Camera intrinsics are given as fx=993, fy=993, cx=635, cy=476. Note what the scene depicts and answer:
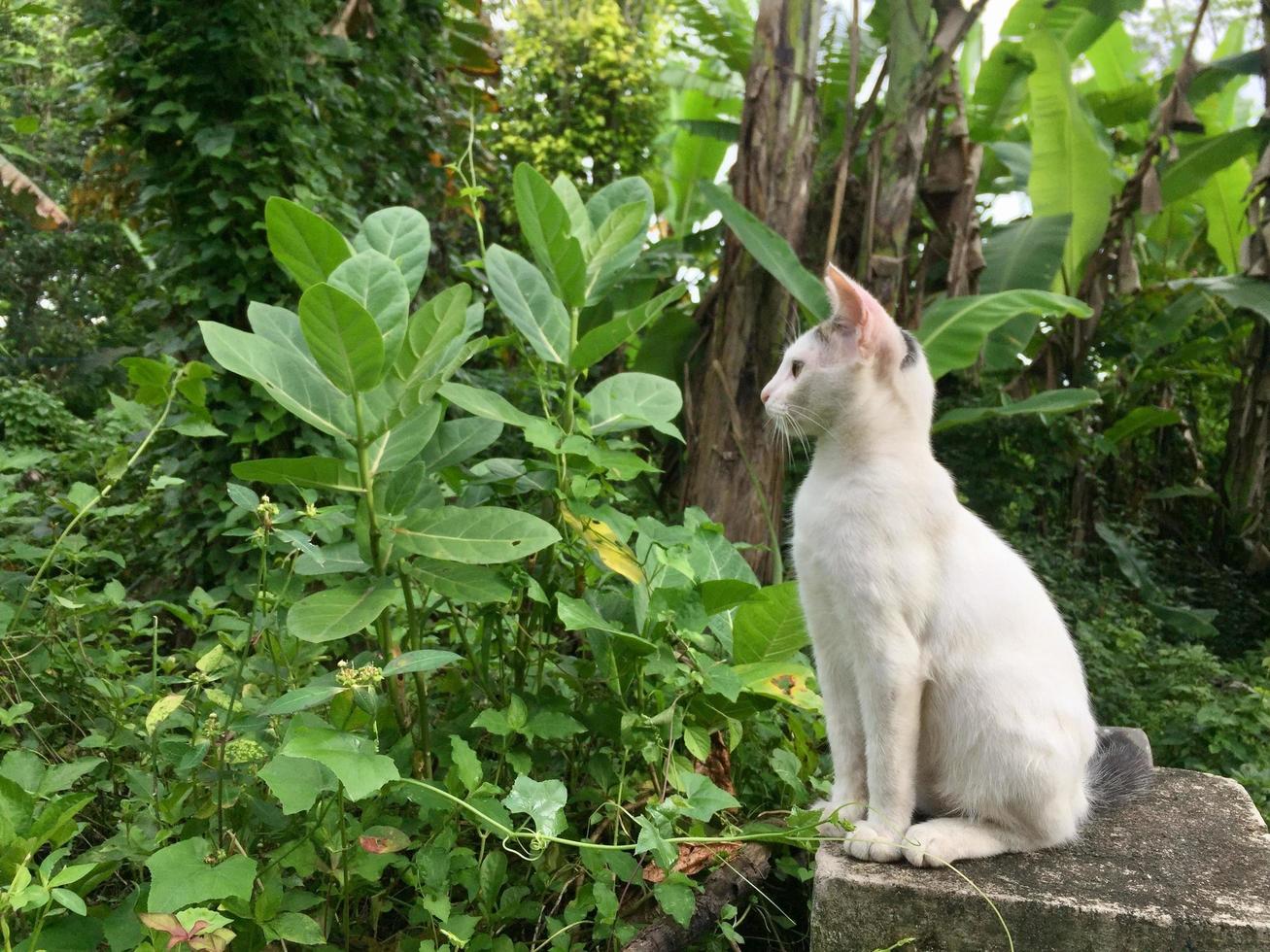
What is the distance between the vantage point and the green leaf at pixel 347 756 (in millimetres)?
1166

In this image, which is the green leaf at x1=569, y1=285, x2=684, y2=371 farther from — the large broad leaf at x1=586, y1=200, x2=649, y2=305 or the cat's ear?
the cat's ear

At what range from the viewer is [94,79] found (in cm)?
381

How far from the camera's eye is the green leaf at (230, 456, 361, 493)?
148 centimetres

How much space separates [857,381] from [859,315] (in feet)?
0.37

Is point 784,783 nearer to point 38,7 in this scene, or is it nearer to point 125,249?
point 38,7

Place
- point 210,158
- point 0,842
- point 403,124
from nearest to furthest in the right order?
point 0,842, point 210,158, point 403,124

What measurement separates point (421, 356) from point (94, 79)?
320 centimetres

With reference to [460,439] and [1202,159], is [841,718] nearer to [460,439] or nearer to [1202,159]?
[460,439]

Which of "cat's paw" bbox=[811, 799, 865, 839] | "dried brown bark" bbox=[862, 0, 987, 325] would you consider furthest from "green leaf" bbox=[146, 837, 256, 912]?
"dried brown bark" bbox=[862, 0, 987, 325]

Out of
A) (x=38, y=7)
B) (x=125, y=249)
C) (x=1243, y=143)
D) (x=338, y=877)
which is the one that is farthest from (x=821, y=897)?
(x=125, y=249)

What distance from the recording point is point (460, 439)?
1808 mm

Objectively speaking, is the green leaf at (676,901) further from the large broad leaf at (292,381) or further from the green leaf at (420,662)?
the large broad leaf at (292,381)

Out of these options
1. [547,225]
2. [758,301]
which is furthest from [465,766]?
[758,301]

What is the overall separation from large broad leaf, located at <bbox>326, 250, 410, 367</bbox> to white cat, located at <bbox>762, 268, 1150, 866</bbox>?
2.32 feet
